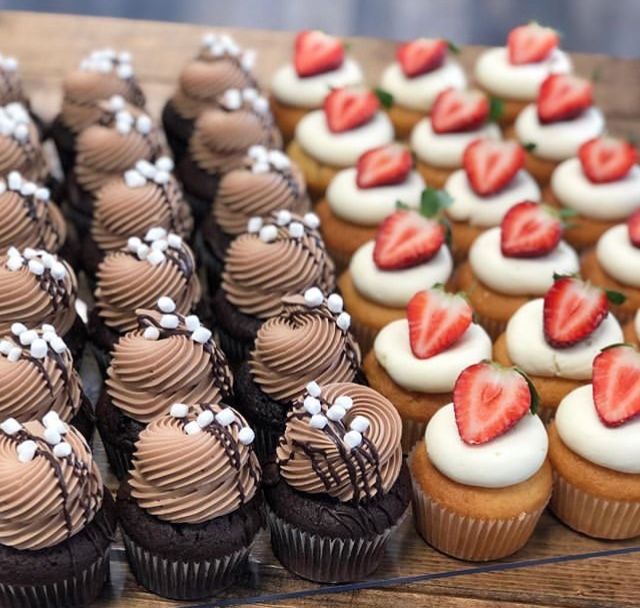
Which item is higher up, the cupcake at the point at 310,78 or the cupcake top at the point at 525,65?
the cupcake top at the point at 525,65

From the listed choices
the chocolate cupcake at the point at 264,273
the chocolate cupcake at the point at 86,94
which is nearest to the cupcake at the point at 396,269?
the chocolate cupcake at the point at 264,273

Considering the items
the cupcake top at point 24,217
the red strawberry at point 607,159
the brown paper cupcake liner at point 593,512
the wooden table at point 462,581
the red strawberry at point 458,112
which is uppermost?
the red strawberry at point 607,159

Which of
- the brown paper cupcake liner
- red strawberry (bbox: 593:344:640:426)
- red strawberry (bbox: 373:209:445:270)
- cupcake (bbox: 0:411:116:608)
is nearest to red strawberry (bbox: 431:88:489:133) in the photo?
red strawberry (bbox: 373:209:445:270)

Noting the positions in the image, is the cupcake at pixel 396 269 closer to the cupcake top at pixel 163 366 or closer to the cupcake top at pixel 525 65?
the cupcake top at pixel 163 366

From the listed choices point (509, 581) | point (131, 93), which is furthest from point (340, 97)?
point (509, 581)

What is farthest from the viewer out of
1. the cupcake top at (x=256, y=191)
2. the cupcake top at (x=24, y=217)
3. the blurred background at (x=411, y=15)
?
the blurred background at (x=411, y=15)

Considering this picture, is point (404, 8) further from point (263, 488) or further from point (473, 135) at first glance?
point (263, 488)

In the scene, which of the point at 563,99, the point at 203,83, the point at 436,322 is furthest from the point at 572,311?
the point at 203,83

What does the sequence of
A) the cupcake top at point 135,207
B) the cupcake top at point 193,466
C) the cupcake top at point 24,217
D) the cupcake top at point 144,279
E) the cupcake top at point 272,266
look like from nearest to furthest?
the cupcake top at point 193,466 < the cupcake top at point 144,279 < the cupcake top at point 272,266 < the cupcake top at point 24,217 < the cupcake top at point 135,207
